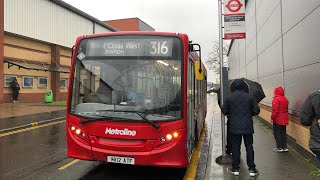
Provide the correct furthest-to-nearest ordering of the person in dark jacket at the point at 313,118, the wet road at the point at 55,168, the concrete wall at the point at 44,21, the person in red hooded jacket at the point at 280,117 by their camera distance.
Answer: the concrete wall at the point at 44,21 → the person in red hooded jacket at the point at 280,117 → the wet road at the point at 55,168 → the person in dark jacket at the point at 313,118

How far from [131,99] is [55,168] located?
7.72ft

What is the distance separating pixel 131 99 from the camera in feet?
19.1

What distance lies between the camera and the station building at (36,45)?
23.0 m

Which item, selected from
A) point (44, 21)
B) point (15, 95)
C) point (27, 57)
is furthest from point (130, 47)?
point (44, 21)

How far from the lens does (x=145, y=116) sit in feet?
18.5

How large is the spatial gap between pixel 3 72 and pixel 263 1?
644 inches

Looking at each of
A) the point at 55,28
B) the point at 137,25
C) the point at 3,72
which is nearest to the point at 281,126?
the point at 3,72

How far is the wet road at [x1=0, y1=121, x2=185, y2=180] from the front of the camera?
6.40 metres

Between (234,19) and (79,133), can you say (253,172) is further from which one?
(234,19)

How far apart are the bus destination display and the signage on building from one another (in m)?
2.14

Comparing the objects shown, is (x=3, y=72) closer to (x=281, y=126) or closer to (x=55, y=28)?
(x=55, y=28)

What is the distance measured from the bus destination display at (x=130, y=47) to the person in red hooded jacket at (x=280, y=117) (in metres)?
3.62

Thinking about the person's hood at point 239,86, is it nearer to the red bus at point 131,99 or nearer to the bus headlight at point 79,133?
the red bus at point 131,99

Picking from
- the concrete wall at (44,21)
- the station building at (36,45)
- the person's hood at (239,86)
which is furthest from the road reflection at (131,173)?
the concrete wall at (44,21)
